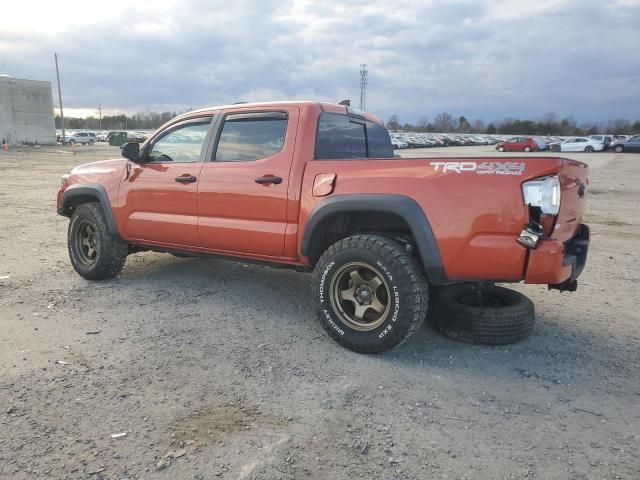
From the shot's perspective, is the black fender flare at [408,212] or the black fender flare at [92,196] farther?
the black fender flare at [92,196]

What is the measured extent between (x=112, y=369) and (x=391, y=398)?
1944 millimetres

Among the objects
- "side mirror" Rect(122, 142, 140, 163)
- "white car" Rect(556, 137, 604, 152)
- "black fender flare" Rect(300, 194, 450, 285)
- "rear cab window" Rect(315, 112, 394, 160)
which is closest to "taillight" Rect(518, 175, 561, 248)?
"black fender flare" Rect(300, 194, 450, 285)

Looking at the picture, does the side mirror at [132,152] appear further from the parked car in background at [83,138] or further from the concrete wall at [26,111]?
the parked car in background at [83,138]

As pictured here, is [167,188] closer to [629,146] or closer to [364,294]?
[364,294]

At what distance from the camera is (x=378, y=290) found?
3863 mm

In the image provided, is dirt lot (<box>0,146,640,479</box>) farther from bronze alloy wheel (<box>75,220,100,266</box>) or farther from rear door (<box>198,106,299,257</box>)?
rear door (<box>198,106,299,257</box>)

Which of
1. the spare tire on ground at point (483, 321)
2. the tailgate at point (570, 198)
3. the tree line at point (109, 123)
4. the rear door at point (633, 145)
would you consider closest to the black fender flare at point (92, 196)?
the spare tire on ground at point (483, 321)

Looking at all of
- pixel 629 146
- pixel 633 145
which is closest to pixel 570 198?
pixel 633 145

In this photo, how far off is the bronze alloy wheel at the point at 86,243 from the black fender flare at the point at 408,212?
10.4 feet

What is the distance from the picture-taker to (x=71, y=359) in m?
3.68

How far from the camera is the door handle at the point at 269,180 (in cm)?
418

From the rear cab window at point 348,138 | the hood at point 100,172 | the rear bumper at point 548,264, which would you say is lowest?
the rear bumper at point 548,264

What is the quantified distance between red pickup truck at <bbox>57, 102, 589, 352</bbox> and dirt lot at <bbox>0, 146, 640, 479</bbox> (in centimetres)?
51

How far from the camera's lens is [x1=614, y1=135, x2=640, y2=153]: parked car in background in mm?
44781
